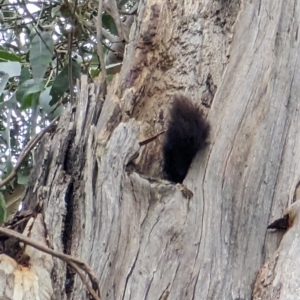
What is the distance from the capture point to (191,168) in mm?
942

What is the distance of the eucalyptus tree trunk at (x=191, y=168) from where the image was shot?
2.74 ft

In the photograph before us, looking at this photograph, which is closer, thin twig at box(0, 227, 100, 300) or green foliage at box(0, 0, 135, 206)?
thin twig at box(0, 227, 100, 300)

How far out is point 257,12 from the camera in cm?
115

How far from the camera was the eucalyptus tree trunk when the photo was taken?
84 centimetres

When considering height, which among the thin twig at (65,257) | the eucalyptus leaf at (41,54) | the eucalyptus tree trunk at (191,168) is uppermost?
the eucalyptus leaf at (41,54)

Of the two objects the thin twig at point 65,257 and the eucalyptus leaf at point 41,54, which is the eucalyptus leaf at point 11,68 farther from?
the thin twig at point 65,257

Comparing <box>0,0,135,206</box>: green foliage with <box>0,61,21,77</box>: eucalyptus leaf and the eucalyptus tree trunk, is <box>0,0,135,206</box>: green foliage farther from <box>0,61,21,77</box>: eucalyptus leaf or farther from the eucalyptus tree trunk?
the eucalyptus tree trunk

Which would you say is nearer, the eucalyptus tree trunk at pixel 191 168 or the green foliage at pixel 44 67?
the eucalyptus tree trunk at pixel 191 168

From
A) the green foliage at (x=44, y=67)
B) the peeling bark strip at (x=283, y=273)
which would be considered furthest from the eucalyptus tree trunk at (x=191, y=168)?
the green foliage at (x=44, y=67)

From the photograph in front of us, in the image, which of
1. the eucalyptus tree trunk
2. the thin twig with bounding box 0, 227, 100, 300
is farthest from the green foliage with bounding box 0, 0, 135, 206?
the thin twig with bounding box 0, 227, 100, 300

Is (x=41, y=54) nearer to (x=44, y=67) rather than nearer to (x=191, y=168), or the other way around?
(x=44, y=67)

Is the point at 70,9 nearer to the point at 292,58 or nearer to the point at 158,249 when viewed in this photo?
the point at 292,58

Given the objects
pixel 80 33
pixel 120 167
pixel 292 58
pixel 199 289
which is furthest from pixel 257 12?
pixel 80 33

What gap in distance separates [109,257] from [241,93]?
379 millimetres
